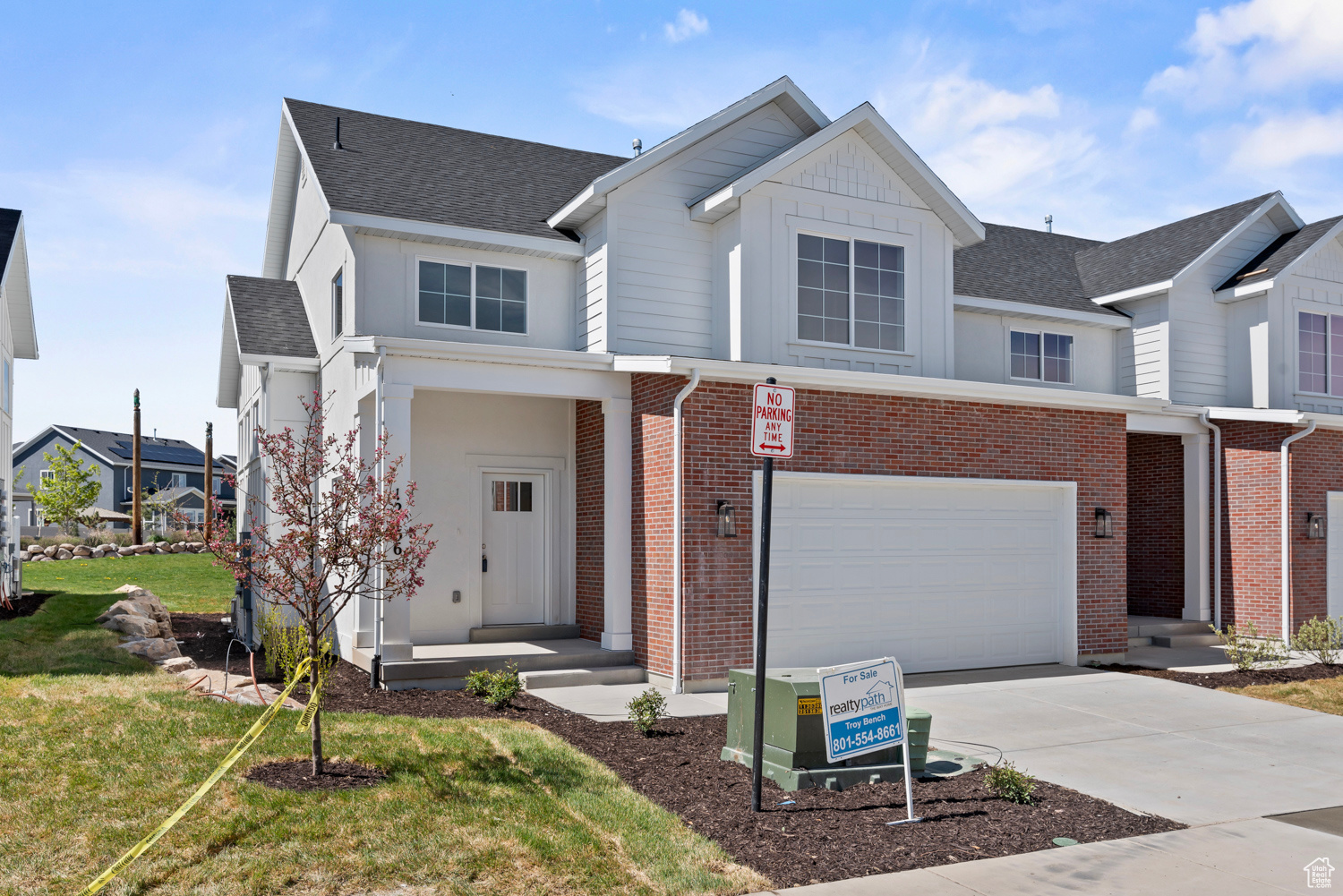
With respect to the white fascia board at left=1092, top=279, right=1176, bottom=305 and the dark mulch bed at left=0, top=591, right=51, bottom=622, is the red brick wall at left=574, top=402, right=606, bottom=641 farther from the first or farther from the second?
the white fascia board at left=1092, top=279, right=1176, bottom=305

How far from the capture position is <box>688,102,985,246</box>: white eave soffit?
43.3 ft

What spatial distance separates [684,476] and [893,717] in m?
4.58

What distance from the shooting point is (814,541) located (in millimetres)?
11766

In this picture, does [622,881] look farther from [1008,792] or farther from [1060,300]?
[1060,300]

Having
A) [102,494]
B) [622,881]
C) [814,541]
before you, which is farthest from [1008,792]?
[102,494]

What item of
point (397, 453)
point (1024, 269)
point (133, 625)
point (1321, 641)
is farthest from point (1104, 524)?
point (133, 625)

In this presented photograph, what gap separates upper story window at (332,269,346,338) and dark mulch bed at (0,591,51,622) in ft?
22.1

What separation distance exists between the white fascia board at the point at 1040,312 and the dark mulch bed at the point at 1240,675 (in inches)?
247

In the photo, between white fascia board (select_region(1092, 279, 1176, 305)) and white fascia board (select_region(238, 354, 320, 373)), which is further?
white fascia board (select_region(1092, 279, 1176, 305))

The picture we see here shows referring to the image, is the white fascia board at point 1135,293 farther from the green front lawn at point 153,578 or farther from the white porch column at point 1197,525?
the green front lawn at point 153,578

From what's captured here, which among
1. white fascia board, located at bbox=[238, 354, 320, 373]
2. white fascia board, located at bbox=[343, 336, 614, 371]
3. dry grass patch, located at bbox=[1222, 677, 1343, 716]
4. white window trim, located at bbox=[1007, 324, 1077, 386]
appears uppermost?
white window trim, located at bbox=[1007, 324, 1077, 386]

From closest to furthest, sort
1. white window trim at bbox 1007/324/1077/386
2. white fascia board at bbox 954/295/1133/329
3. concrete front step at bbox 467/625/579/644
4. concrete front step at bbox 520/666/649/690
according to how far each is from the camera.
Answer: concrete front step at bbox 520/666/649/690 < concrete front step at bbox 467/625/579/644 < white fascia board at bbox 954/295/1133/329 < white window trim at bbox 1007/324/1077/386

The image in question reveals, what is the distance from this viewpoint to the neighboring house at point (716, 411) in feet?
37.5

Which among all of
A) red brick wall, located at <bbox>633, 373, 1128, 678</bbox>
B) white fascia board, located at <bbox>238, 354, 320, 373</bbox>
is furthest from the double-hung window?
white fascia board, located at <bbox>238, 354, 320, 373</bbox>
